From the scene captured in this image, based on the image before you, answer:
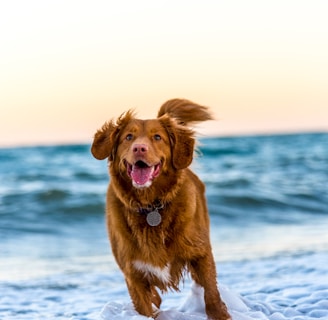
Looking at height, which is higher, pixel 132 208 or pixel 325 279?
pixel 132 208

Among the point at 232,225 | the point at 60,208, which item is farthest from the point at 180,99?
the point at 60,208

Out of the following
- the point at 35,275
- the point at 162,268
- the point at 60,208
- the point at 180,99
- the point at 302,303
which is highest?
the point at 180,99

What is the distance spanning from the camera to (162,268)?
190 inches

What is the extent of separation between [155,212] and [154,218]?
4 cm

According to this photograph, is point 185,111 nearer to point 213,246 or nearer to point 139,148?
point 139,148

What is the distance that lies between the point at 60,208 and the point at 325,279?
26.0 ft

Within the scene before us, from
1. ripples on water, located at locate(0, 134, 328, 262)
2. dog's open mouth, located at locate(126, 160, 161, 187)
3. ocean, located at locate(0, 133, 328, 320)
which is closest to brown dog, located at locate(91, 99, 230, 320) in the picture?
dog's open mouth, located at locate(126, 160, 161, 187)

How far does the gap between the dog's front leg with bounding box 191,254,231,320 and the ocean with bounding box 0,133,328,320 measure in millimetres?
248

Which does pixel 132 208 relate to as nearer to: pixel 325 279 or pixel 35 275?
pixel 325 279

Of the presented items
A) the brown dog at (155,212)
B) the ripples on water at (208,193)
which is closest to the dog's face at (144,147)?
the brown dog at (155,212)

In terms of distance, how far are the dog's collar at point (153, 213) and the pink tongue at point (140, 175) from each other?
0.28 m

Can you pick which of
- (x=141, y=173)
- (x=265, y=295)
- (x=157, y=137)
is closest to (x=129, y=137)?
(x=157, y=137)

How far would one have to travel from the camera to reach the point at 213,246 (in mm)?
9438

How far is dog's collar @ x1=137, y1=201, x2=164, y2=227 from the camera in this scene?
4805 millimetres
